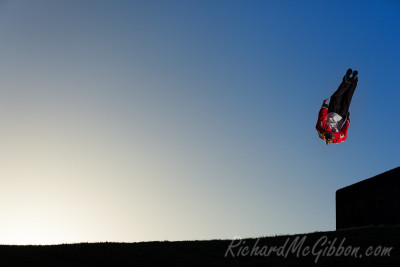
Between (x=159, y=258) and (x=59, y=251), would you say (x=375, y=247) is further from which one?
(x=59, y=251)

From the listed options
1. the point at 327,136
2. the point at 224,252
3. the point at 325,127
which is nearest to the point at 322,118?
the point at 325,127

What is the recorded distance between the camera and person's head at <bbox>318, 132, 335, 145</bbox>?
19.1 metres

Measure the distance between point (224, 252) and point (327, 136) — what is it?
5.66 metres

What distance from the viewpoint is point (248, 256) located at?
19.0m

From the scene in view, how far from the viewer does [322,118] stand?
62.8 feet

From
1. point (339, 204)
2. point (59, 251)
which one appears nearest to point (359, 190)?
point (339, 204)

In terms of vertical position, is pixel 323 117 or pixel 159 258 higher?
pixel 323 117

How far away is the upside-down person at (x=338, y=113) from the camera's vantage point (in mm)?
18922

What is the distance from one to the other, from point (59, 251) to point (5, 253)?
79.2 inches

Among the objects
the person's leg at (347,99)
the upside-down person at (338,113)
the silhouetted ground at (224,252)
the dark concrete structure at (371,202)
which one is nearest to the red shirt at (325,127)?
the upside-down person at (338,113)

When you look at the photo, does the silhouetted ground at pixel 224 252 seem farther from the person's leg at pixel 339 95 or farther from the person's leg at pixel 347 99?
the person's leg at pixel 339 95

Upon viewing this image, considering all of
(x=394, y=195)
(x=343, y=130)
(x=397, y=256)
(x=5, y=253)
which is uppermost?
(x=394, y=195)

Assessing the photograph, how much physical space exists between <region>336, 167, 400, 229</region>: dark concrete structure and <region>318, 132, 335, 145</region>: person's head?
10.8m

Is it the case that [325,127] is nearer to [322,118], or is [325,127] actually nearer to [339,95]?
[322,118]
